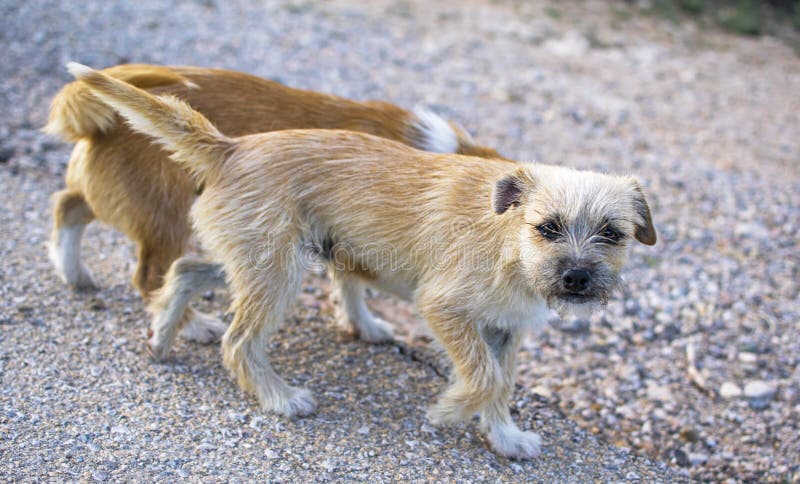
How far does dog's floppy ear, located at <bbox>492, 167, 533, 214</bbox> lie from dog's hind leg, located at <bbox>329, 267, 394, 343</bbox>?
1.54 m

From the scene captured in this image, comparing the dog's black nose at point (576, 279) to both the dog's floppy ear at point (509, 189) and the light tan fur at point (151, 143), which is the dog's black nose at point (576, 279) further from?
the light tan fur at point (151, 143)

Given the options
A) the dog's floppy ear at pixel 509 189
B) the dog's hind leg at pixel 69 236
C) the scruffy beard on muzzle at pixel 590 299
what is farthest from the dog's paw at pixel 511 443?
the dog's hind leg at pixel 69 236

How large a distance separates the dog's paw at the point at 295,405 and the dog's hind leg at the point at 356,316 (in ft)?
3.10

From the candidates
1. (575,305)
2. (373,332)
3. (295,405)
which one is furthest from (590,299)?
(373,332)

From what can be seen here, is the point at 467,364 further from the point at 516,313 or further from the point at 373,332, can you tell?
the point at 373,332

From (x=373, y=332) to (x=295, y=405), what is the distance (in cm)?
109

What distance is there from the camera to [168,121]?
4.40 metres

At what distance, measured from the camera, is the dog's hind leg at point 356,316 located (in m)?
5.50

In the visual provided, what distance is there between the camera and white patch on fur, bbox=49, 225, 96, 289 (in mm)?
5453

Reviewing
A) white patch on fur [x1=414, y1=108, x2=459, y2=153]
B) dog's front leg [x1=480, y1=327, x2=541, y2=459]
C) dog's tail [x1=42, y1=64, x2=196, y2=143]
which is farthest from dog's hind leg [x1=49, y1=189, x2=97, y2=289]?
dog's front leg [x1=480, y1=327, x2=541, y2=459]

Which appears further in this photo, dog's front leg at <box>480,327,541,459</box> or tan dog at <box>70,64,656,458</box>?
dog's front leg at <box>480,327,541,459</box>

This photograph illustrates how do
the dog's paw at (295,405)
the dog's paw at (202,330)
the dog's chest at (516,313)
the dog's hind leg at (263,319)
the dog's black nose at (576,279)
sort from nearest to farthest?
the dog's black nose at (576,279) < the dog's chest at (516,313) < the dog's hind leg at (263,319) < the dog's paw at (295,405) < the dog's paw at (202,330)

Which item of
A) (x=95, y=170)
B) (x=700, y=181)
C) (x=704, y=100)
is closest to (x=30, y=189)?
(x=95, y=170)

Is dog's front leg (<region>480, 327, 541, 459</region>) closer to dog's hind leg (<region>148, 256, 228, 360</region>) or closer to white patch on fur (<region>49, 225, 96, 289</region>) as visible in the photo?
dog's hind leg (<region>148, 256, 228, 360</region>)
